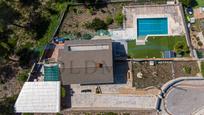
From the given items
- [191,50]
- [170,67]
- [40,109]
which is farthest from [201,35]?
[40,109]

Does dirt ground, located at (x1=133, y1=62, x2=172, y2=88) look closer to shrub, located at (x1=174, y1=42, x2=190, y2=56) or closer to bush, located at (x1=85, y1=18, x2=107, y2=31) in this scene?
shrub, located at (x1=174, y1=42, x2=190, y2=56)

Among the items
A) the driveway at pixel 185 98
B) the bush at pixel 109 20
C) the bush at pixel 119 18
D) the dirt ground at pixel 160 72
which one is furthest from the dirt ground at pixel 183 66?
the bush at pixel 109 20

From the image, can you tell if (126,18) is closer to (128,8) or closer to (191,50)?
(128,8)

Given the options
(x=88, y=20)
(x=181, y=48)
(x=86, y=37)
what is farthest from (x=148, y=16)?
(x=86, y=37)

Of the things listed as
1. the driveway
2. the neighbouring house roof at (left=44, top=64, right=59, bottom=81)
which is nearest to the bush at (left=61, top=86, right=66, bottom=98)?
the neighbouring house roof at (left=44, top=64, right=59, bottom=81)

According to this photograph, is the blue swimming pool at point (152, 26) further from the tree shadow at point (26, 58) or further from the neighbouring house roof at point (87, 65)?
the tree shadow at point (26, 58)
